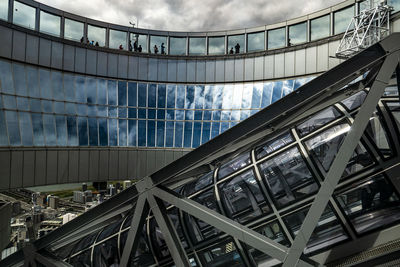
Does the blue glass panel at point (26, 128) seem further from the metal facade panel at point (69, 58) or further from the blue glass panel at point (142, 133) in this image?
the blue glass panel at point (142, 133)

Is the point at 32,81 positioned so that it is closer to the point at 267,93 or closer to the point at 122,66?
the point at 122,66

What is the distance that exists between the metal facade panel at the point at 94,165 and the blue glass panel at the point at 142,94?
6.09 metres

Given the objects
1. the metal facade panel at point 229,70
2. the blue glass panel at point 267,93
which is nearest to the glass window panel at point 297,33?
the blue glass panel at point 267,93

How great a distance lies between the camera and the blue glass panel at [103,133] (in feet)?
90.7

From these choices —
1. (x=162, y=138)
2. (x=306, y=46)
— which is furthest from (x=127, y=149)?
(x=306, y=46)

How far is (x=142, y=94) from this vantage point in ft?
96.5

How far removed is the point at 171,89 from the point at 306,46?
12.6m

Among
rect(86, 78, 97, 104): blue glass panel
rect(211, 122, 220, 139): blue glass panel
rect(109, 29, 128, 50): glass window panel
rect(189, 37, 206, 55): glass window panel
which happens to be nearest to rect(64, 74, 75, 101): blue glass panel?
rect(86, 78, 97, 104): blue glass panel

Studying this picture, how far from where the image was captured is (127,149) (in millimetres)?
28688

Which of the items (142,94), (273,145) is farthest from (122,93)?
(273,145)

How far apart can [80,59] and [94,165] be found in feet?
29.9

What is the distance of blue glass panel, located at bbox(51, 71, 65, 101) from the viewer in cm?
2500

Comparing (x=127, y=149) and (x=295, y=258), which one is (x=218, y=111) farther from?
(x=295, y=258)

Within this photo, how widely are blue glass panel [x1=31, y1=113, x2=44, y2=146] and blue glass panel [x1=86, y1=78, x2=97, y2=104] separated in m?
4.40
